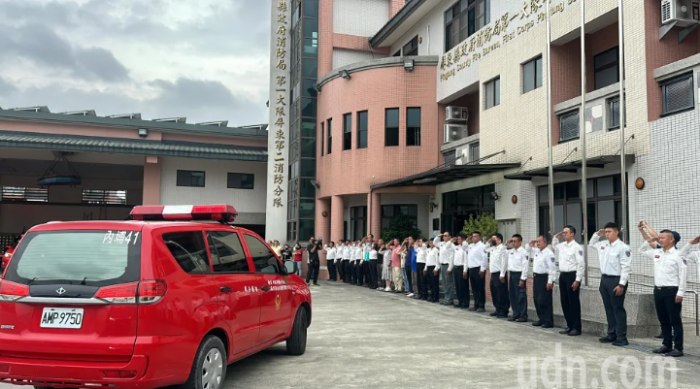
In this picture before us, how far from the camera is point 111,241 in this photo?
5301 mm

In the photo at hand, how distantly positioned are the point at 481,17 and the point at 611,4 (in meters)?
7.37

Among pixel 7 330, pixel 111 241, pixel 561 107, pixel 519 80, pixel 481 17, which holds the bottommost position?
pixel 7 330

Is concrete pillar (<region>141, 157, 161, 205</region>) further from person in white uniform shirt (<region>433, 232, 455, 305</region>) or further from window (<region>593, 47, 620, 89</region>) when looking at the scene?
window (<region>593, 47, 620, 89</region>)

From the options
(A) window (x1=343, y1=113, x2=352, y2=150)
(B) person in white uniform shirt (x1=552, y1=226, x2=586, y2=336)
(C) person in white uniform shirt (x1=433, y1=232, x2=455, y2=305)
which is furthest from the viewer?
(A) window (x1=343, y1=113, x2=352, y2=150)

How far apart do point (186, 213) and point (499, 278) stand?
341 inches

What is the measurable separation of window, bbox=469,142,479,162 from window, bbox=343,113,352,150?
20.6 feet

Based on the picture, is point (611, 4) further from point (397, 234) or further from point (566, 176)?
point (397, 234)

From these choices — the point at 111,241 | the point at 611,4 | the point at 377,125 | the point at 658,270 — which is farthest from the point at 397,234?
the point at 111,241

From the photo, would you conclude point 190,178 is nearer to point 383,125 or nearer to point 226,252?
point 383,125

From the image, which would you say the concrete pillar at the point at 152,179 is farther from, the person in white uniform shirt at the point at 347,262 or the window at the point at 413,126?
the window at the point at 413,126

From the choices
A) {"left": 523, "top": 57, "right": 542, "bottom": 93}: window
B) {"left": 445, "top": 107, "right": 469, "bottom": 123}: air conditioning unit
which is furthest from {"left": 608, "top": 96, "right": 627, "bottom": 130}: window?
{"left": 445, "top": 107, "right": 469, "bottom": 123}: air conditioning unit

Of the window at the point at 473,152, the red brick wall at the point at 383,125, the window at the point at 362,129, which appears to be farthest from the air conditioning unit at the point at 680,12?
the window at the point at 362,129

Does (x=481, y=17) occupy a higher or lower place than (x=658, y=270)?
higher

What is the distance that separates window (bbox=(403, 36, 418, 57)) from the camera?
27.8 meters
